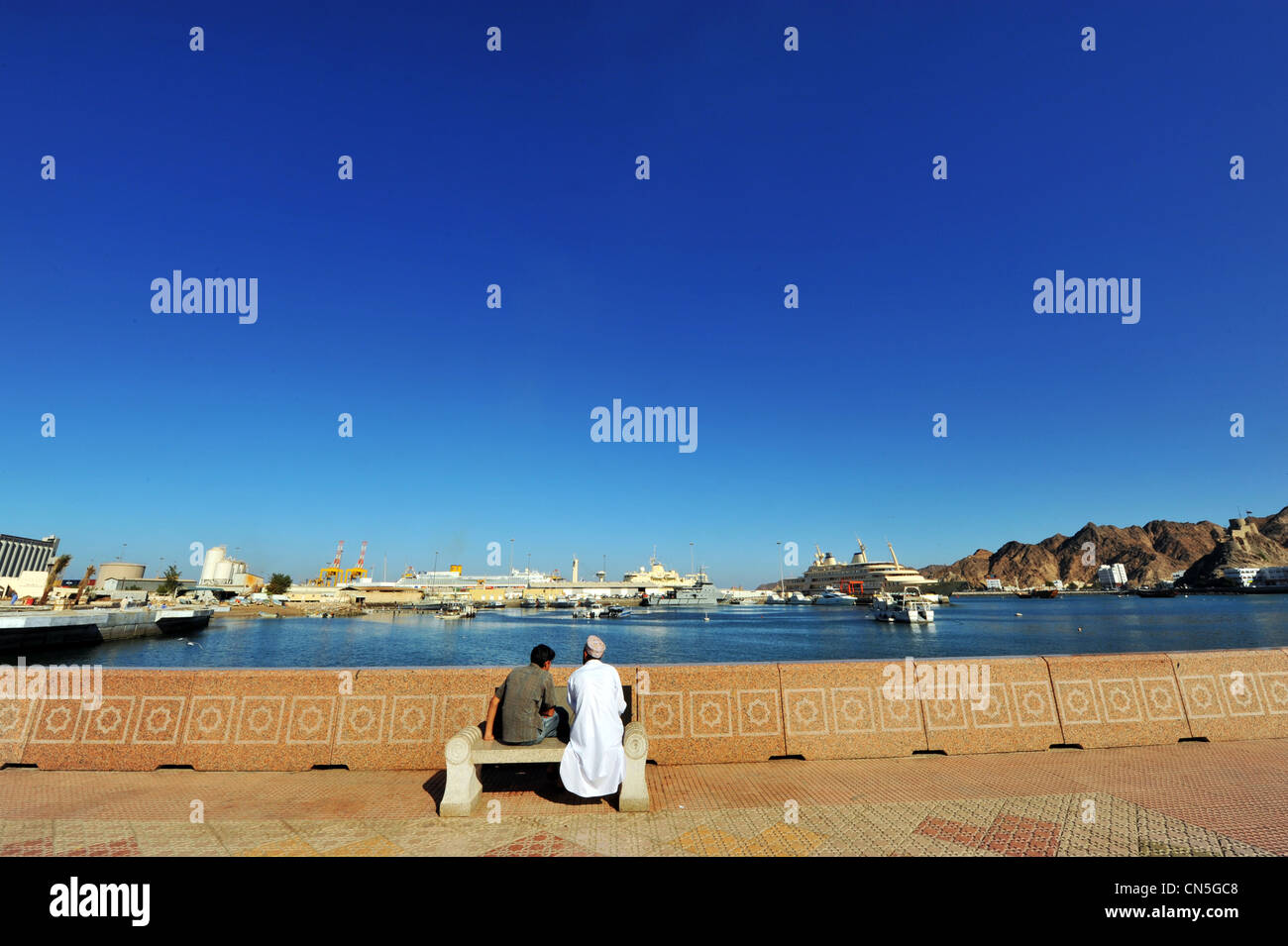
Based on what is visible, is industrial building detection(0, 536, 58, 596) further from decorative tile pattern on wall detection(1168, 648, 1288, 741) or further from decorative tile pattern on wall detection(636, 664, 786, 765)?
decorative tile pattern on wall detection(1168, 648, 1288, 741)

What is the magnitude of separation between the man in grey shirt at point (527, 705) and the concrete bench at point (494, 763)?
0.12 m

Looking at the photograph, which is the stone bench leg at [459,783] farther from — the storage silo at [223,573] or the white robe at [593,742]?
the storage silo at [223,573]

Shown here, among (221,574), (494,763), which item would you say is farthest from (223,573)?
(494,763)

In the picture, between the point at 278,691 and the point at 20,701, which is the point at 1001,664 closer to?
the point at 278,691

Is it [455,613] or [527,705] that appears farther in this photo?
[455,613]

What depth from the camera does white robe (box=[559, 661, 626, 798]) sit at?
481cm

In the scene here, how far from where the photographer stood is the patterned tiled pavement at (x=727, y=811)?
4.06m

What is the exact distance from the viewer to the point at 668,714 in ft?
20.4

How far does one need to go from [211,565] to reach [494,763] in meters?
170

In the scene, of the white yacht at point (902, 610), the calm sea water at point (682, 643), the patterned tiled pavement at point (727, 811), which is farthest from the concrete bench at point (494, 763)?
the white yacht at point (902, 610)

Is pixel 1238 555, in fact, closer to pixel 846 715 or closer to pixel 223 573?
pixel 846 715

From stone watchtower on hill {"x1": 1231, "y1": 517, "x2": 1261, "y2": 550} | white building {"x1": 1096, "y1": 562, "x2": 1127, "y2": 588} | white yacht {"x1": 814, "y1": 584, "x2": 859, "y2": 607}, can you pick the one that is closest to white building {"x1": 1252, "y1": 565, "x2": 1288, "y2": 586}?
stone watchtower on hill {"x1": 1231, "y1": 517, "x2": 1261, "y2": 550}
